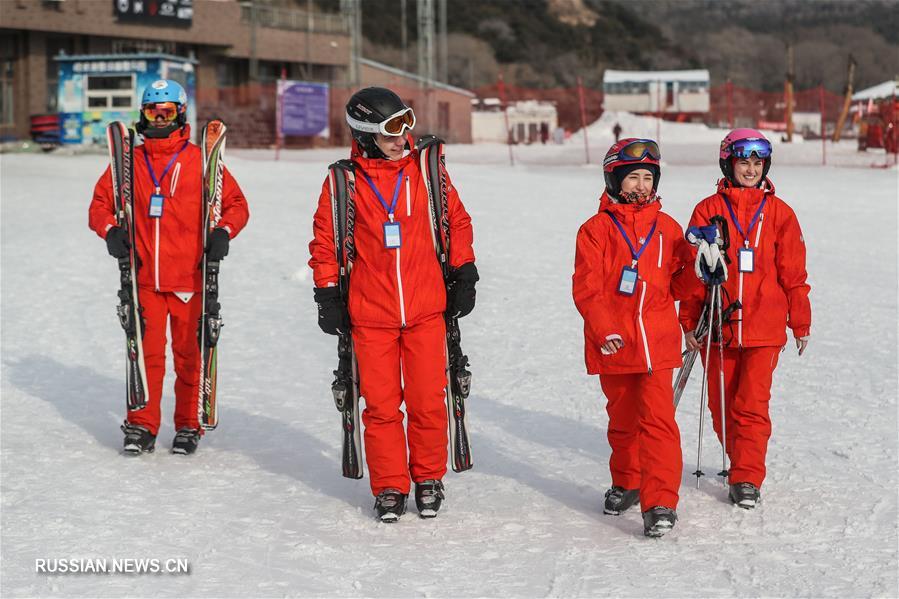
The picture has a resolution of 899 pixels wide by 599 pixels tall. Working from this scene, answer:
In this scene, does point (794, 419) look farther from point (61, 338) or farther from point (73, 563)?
point (61, 338)

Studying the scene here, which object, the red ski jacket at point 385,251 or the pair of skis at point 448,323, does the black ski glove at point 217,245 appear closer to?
the red ski jacket at point 385,251

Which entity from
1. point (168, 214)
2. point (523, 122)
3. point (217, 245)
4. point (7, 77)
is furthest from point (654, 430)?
point (523, 122)

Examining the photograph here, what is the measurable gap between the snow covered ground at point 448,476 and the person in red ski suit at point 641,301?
12.5 inches

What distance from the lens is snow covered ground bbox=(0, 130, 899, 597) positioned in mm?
4555

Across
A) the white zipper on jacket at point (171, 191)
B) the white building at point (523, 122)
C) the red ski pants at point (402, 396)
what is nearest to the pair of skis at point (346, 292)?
the red ski pants at point (402, 396)

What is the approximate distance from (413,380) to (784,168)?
22.2 m

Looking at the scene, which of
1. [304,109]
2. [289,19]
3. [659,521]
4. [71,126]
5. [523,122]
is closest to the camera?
[659,521]

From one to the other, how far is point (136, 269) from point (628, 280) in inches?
109

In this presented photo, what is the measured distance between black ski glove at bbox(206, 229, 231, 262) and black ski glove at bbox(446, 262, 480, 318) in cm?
155

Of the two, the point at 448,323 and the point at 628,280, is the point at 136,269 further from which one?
the point at 628,280

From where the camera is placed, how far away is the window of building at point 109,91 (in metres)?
31.1

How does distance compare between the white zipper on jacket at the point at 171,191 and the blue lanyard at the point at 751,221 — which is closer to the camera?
the blue lanyard at the point at 751,221

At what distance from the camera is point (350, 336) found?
5312mm

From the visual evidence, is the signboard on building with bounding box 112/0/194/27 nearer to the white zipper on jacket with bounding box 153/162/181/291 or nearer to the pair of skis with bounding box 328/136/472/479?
the white zipper on jacket with bounding box 153/162/181/291
